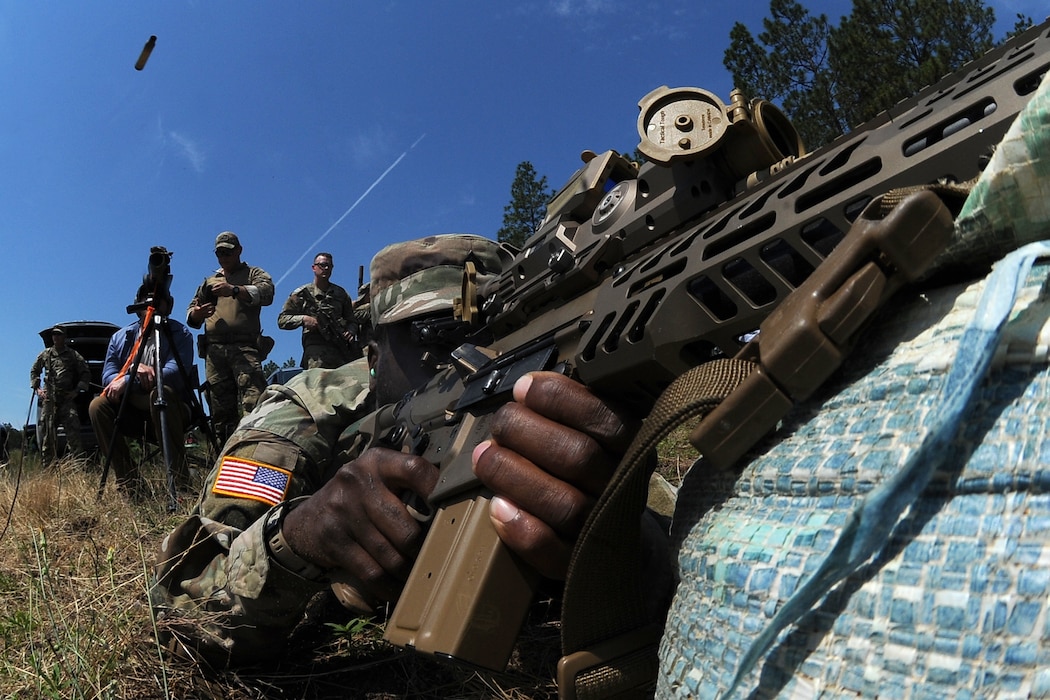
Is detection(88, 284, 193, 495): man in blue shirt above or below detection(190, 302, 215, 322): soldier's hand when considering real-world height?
below

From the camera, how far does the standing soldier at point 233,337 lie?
8047 millimetres

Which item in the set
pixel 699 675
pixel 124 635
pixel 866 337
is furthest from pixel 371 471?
pixel 866 337

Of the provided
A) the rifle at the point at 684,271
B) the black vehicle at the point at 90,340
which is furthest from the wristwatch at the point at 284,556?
the black vehicle at the point at 90,340

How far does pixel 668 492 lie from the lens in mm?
2676

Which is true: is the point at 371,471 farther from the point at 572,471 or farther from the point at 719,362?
the point at 719,362

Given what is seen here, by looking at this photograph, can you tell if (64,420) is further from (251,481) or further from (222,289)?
(251,481)

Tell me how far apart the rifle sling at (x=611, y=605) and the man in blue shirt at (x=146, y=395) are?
A: 519cm

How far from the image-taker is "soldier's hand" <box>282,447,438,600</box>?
1.93 meters

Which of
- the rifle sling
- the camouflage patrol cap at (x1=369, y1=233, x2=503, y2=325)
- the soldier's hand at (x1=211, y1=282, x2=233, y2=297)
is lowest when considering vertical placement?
the rifle sling

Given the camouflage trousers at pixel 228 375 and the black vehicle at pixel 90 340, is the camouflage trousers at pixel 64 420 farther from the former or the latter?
the camouflage trousers at pixel 228 375

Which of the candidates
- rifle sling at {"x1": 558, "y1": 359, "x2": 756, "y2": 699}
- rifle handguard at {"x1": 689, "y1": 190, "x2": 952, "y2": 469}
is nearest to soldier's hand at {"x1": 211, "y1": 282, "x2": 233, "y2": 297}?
rifle sling at {"x1": 558, "y1": 359, "x2": 756, "y2": 699}

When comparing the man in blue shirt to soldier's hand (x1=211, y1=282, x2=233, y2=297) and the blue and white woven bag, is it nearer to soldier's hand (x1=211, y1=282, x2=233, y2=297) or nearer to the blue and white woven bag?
soldier's hand (x1=211, y1=282, x2=233, y2=297)

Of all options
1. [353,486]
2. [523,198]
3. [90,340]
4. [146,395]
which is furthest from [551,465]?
[523,198]

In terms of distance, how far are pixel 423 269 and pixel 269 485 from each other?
1036mm
